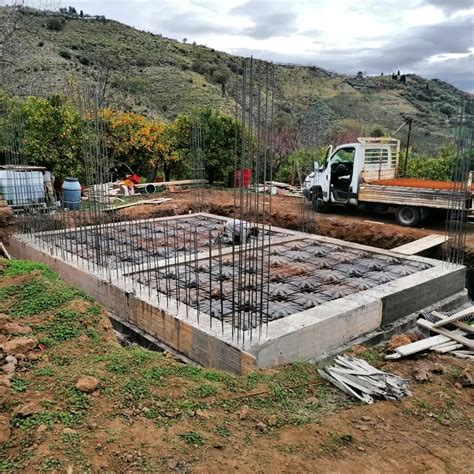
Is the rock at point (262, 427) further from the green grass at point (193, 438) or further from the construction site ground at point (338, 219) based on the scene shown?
the construction site ground at point (338, 219)

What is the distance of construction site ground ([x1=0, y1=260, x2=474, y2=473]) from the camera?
107 inches

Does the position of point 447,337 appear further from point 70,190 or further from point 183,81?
point 183,81

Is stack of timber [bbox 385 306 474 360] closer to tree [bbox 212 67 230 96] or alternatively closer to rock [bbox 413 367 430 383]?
rock [bbox 413 367 430 383]

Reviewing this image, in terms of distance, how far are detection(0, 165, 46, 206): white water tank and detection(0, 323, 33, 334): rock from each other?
6.38m

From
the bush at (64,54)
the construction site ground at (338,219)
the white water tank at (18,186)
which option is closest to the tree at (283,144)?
the construction site ground at (338,219)

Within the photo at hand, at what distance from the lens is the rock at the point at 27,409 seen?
2.93 metres

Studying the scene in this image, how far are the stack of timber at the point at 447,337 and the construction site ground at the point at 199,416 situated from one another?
0.24 meters

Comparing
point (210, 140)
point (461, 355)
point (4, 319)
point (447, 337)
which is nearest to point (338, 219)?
point (210, 140)

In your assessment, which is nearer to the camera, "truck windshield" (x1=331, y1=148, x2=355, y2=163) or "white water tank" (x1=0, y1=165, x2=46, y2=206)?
"white water tank" (x1=0, y1=165, x2=46, y2=206)

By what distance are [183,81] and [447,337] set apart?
99.9ft

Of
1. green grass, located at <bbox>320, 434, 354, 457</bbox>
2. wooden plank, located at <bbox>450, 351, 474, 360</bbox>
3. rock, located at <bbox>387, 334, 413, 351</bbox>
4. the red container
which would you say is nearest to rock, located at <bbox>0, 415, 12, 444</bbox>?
green grass, located at <bbox>320, 434, 354, 457</bbox>

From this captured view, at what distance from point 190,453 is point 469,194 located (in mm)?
8730

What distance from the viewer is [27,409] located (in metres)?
2.97

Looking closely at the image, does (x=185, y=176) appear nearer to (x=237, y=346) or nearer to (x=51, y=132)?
(x=51, y=132)
